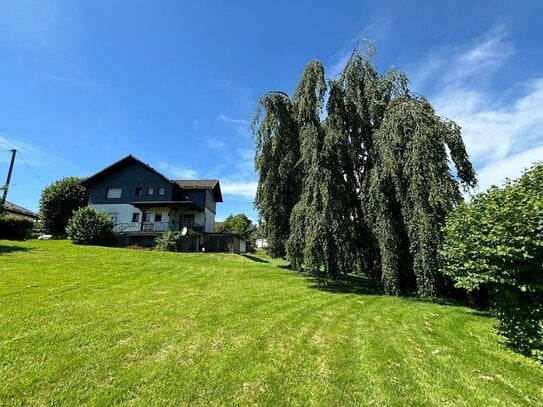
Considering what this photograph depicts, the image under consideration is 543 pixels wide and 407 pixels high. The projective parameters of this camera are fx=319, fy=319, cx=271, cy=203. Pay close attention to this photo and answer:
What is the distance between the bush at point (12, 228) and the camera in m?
23.0

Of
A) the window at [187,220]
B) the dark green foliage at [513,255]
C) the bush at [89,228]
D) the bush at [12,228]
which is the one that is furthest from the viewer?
the window at [187,220]

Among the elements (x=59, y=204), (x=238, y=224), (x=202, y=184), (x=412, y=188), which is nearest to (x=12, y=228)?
(x=59, y=204)

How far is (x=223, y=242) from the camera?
2789 cm

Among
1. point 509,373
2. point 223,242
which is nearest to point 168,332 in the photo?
point 509,373

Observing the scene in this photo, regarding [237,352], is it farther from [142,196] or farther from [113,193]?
[113,193]

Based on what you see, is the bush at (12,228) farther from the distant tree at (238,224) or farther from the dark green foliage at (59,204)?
the distant tree at (238,224)

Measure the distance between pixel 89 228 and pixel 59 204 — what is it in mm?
9824

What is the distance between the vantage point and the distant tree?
5471cm

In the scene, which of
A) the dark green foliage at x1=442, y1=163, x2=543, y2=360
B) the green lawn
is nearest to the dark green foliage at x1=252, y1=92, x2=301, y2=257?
the green lawn

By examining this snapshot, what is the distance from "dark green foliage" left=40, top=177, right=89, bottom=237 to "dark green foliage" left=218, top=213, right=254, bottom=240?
2594cm

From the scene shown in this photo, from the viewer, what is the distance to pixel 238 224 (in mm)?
55344

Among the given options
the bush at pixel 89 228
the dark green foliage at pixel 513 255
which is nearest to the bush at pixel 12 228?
the bush at pixel 89 228

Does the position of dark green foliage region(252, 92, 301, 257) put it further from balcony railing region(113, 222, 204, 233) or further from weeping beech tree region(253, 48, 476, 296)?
balcony railing region(113, 222, 204, 233)

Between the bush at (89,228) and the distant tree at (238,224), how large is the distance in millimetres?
29569
